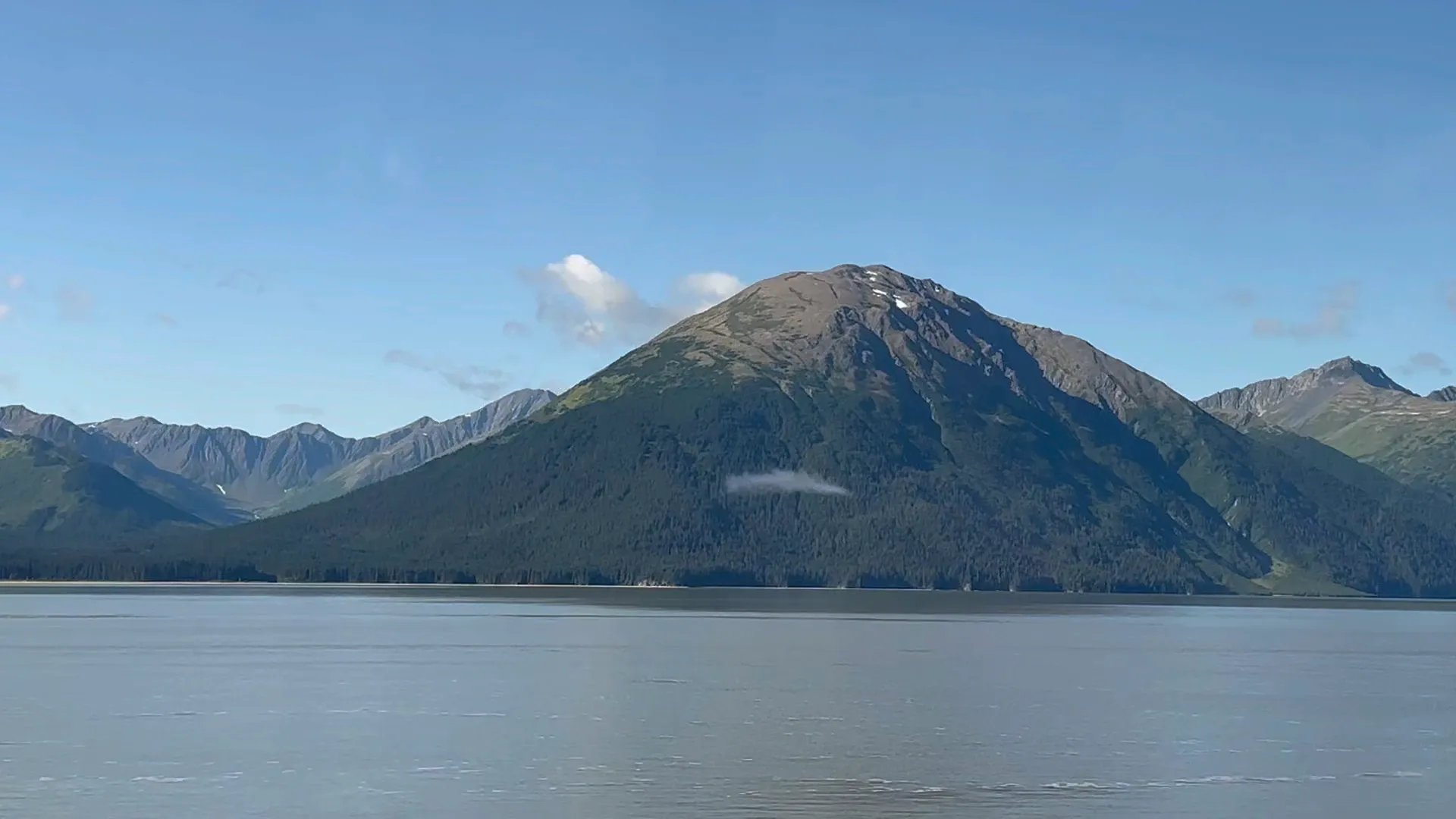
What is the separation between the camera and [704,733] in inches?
3265

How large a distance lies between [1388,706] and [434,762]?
61.4 metres

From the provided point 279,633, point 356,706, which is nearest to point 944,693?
point 356,706

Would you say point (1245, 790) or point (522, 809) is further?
point (1245, 790)

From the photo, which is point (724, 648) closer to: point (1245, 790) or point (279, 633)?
point (279, 633)

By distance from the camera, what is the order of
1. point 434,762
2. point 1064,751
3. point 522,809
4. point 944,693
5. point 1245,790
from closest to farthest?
point 522,809 → point 1245,790 → point 434,762 → point 1064,751 → point 944,693

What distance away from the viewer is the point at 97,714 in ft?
292

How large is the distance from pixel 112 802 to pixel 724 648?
91609 mm

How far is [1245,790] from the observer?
222ft

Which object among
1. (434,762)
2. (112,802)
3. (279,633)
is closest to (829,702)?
(434,762)

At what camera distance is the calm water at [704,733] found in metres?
63.7

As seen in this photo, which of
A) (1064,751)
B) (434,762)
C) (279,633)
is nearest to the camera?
(434,762)

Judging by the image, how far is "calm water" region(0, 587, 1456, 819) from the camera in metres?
63.7

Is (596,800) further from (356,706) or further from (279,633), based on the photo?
(279,633)

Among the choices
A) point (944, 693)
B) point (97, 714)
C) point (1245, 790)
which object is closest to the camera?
point (1245, 790)
